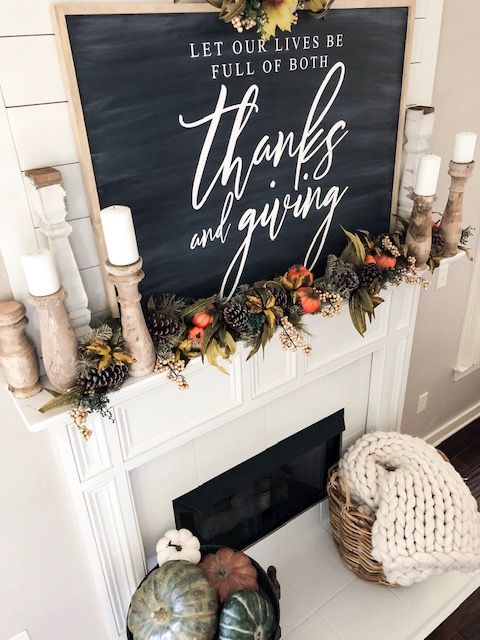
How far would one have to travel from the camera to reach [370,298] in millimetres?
1482

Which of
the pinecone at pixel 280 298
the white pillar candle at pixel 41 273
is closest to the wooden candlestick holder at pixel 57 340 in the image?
the white pillar candle at pixel 41 273

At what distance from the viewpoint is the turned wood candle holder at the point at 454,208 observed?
5.10ft

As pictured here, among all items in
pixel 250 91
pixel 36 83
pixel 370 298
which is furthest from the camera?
pixel 370 298

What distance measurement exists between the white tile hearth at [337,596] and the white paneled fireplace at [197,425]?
0.01 meters

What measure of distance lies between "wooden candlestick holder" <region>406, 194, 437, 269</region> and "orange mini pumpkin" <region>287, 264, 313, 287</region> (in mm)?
380

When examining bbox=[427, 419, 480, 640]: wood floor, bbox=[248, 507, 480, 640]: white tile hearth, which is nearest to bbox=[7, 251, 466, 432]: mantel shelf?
bbox=[248, 507, 480, 640]: white tile hearth

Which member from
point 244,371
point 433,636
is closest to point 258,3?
point 244,371

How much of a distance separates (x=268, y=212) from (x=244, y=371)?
434mm

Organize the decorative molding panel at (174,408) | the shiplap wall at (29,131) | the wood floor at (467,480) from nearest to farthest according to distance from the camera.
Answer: the shiplap wall at (29,131), the decorative molding panel at (174,408), the wood floor at (467,480)

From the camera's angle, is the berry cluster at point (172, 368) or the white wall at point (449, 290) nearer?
the berry cluster at point (172, 368)

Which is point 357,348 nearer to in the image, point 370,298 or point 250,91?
point 370,298

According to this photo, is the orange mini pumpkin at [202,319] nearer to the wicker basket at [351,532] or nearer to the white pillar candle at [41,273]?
the white pillar candle at [41,273]

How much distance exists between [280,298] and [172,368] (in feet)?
1.07

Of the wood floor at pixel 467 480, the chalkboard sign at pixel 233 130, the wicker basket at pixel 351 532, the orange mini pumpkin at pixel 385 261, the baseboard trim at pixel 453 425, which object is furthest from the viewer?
the baseboard trim at pixel 453 425
